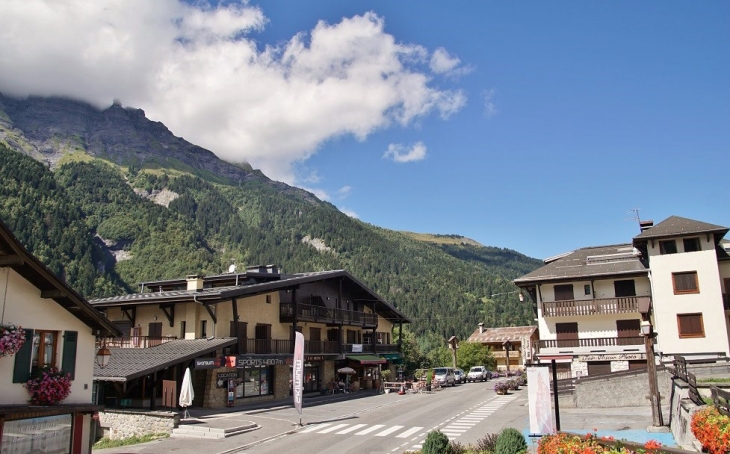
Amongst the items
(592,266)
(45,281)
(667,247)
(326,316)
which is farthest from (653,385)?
(326,316)

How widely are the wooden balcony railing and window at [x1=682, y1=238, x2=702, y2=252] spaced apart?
A: 6.44 metres

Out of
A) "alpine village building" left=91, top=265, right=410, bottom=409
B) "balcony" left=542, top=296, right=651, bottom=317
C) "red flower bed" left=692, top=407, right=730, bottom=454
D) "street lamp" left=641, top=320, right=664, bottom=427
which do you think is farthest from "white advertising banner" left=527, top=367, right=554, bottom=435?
"balcony" left=542, top=296, right=651, bottom=317

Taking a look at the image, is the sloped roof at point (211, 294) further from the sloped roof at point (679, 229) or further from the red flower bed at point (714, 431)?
the red flower bed at point (714, 431)

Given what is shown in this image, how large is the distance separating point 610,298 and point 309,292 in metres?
21.3

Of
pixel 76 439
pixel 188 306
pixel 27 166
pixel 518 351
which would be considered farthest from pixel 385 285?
pixel 76 439

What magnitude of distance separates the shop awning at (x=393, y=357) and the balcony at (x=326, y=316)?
3.28m

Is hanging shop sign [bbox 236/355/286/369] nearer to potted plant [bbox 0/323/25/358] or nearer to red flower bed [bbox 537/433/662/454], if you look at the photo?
potted plant [bbox 0/323/25/358]

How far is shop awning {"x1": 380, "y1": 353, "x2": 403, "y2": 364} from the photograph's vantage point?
2045 inches

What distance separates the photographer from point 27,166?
139m

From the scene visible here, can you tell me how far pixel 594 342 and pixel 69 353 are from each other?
32.3m

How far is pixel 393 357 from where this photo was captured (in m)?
53.3

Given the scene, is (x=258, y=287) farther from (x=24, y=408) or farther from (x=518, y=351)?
(x=518, y=351)

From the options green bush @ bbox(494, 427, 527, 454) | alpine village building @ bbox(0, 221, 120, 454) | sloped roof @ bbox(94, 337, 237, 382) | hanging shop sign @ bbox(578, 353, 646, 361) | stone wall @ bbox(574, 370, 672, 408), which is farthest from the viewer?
hanging shop sign @ bbox(578, 353, 646, 361)

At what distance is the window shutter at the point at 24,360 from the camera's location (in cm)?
1421
